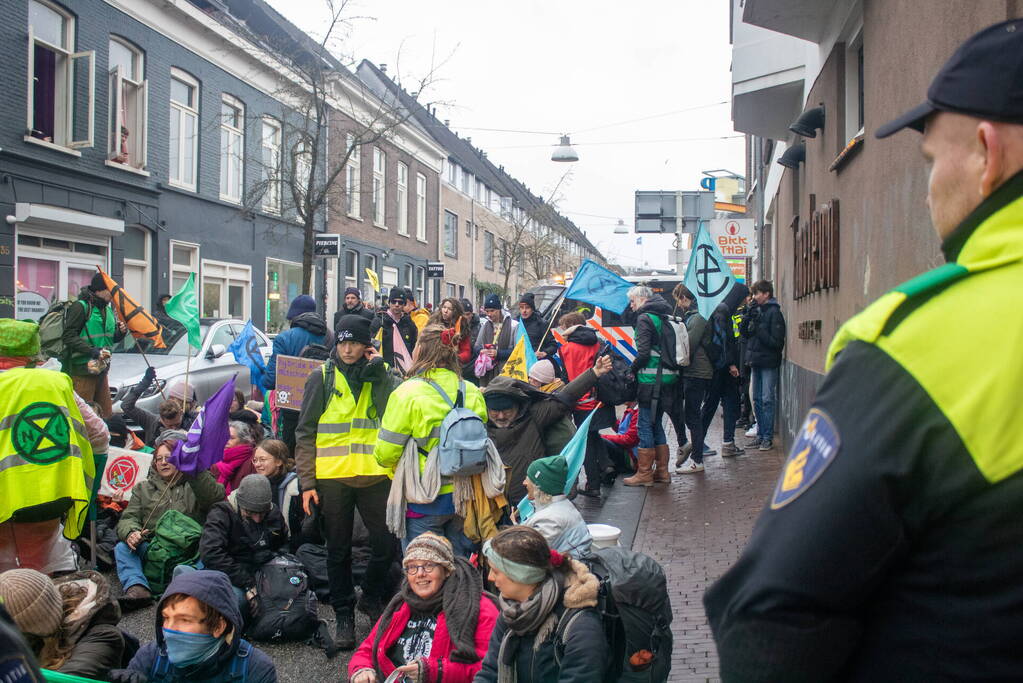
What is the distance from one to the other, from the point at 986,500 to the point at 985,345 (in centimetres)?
18

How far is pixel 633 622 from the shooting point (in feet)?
12.2

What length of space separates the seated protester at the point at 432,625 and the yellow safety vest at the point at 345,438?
1.32 metres

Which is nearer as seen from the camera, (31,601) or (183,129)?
(31,601)

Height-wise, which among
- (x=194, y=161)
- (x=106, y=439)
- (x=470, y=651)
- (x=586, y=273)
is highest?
(x=194, y=161)

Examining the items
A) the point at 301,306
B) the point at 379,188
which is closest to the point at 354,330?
the point at 301,306

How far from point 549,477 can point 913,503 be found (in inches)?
160

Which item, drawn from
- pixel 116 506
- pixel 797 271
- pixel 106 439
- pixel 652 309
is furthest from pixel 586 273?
pixel 106 439

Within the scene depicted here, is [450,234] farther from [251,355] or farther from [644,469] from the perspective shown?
[644,469]

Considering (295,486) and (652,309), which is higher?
(652,309)

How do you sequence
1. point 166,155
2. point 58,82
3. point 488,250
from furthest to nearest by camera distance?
point 488,250 < point 166,155 < point 58,82

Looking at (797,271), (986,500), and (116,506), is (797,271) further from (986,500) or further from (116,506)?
(986,500)

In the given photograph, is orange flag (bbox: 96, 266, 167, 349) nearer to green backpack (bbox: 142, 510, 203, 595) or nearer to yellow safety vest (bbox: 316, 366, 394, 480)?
green backpack (bbox: 142, 510, 203, 595)

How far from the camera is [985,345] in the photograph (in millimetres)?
1129

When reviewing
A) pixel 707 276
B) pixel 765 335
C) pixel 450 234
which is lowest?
pixel 765 335
